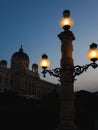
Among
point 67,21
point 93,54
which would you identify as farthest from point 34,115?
point 93,54

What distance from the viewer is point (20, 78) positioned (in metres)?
76.4

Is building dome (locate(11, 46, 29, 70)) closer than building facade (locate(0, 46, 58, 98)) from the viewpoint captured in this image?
No

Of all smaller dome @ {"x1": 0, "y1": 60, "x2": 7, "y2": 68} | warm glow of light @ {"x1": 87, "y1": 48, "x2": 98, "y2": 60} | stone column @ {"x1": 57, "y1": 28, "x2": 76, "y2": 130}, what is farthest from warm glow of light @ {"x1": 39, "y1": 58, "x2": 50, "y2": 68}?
smaller dome @ {"x1": 0, "y1": 60, "x2": 7, "y2": 68}

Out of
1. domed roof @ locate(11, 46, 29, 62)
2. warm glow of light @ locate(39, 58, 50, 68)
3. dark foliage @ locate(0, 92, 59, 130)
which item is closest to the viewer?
warm glow of light @ locate(39, 58, 50, 68)

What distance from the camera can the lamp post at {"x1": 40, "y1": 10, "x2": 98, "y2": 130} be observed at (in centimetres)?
691

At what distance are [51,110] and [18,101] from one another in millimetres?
3522

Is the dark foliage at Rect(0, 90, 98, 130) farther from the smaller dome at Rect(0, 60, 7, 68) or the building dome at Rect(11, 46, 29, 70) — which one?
the smaller dome at Rect(0, 60, 7, 68)

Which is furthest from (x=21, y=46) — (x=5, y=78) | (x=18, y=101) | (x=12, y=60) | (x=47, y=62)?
(x=47, y=62)

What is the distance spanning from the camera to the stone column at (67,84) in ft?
22.5

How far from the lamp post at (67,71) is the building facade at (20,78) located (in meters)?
65.1

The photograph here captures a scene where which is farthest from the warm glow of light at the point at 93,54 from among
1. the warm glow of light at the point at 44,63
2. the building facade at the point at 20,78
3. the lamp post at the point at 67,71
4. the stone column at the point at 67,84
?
the building facade at the point at 20,78

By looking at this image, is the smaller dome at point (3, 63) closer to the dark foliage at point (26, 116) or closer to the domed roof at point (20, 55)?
the domed roof at point (20, 55)

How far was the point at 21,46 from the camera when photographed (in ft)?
282

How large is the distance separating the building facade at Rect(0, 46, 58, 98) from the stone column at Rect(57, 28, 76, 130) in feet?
213
